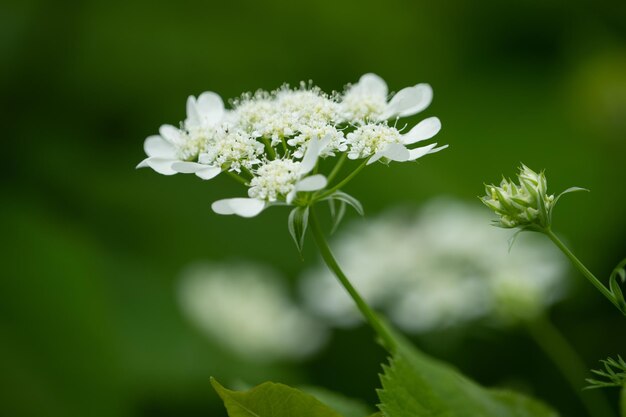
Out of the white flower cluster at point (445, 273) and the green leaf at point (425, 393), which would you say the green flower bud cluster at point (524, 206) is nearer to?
the green leaf at point (425, 393)

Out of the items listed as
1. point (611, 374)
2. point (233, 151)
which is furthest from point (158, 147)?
point (611, 374)

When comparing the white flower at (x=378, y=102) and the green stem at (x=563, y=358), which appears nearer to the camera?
the white flower at (x=378, y=102)

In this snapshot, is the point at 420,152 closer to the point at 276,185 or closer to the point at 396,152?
the point at 396,152

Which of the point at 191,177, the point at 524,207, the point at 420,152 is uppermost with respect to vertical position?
the point at 191,177

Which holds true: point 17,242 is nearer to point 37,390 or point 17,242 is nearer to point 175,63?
point 37,390

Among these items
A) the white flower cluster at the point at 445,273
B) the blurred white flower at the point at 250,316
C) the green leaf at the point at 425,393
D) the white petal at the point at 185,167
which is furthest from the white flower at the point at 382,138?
the blurred white flower at the point at 250,316
